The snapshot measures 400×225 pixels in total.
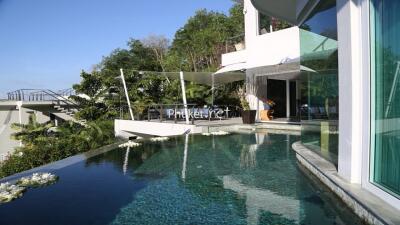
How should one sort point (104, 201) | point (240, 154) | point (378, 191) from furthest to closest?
point (240, 154) → point (104, 201) → point (378, 191)

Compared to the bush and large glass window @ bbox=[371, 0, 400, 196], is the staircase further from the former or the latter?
large glass window @ bbox=[371, 0, 400, 196]

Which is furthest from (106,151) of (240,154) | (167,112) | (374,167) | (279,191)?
(167,112)

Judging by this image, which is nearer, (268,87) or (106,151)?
(106,151)

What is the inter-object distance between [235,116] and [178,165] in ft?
55.0

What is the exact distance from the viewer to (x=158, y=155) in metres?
12.6

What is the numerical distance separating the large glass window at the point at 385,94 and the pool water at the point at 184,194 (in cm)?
83

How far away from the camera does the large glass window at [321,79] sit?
7.43 metres

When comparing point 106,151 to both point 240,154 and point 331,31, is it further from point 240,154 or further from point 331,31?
point 331,31

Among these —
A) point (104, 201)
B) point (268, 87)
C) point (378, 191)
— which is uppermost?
point (268, 87)

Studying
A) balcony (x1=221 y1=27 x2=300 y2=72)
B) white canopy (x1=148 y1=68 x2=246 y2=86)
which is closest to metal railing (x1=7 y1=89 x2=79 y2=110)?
white canopy (x1=148 y1=68 x2=246 y2=86)

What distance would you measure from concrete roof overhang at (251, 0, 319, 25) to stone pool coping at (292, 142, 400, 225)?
3612mm

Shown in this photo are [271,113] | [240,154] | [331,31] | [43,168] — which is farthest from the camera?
[271,113]

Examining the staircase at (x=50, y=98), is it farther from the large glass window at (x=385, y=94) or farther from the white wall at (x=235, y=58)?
the large glass window at (x=385, y=94)

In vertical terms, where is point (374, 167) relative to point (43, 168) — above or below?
above
